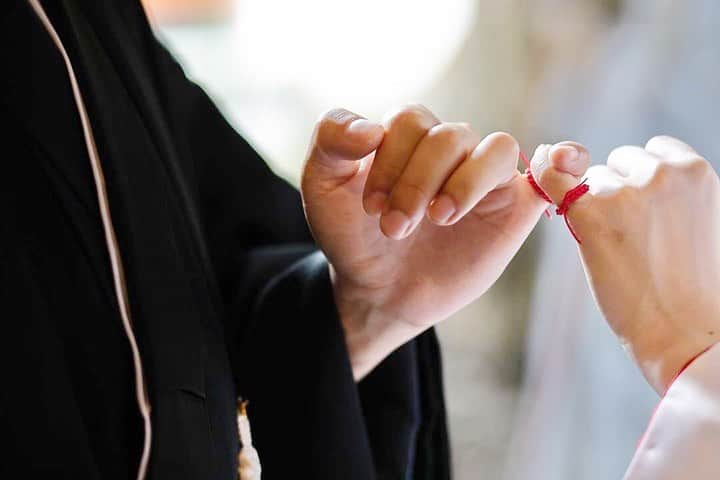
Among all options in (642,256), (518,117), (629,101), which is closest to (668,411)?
(642,256)

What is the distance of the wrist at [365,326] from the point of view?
60cm

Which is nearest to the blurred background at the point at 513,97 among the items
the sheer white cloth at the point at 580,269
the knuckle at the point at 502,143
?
the sheer white cloth at the point at 580,269

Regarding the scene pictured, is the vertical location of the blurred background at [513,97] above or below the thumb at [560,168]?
below

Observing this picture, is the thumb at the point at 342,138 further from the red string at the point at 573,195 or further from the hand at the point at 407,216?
the red string at the point at 573,195

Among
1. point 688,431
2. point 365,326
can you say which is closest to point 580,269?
point 365,326

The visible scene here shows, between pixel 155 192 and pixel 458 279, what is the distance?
197 millimetres

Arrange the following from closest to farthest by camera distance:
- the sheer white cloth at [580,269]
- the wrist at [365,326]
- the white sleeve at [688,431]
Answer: the white sleeve at [688,431]
the wrist at [365,326]
the sheer white cloth at [580,269]

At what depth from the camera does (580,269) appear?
121 centimetres

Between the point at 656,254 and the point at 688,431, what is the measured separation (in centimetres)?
10

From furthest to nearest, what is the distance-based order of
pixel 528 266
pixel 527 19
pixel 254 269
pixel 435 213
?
pixel 528 266, pixel 527 19, pixel 254 269, pixel 435 213

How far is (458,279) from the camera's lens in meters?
0.56

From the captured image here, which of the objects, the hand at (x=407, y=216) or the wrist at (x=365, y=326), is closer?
the hand at (x=407, y=216)

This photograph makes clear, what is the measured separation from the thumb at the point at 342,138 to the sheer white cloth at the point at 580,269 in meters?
0.63

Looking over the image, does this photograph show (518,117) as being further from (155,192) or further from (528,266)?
(155,192)
